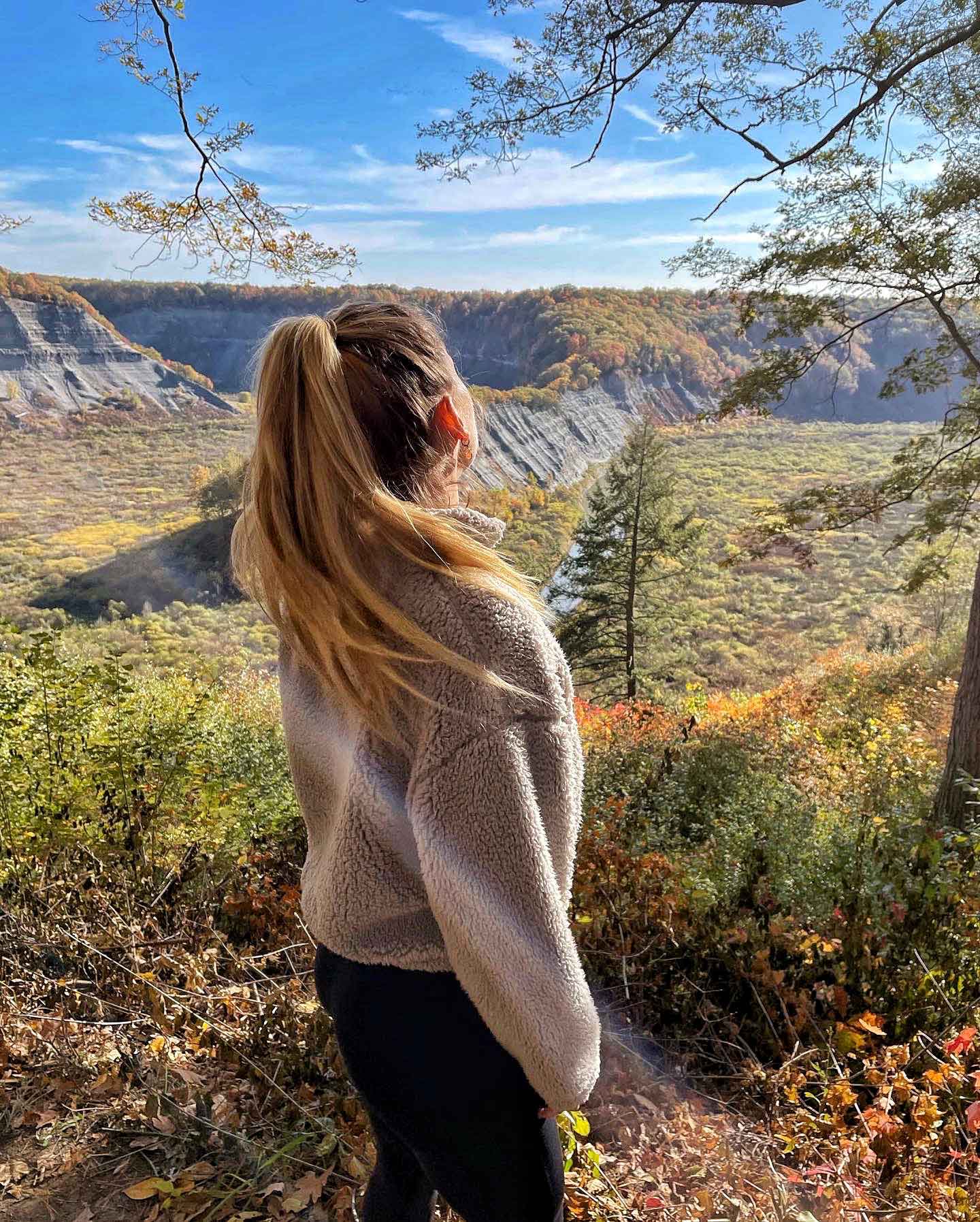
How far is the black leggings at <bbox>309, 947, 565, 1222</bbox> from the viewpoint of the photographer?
1029 mm

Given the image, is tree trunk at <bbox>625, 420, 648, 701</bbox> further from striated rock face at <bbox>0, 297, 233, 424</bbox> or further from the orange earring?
striated rock face at <bbox>0, 297, 233, 424</bbox>

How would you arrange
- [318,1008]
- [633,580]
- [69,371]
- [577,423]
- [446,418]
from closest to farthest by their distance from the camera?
1. [446,418]
2. [318,1008]
3. [633,580]
4. [69,371]
5. [577,423]

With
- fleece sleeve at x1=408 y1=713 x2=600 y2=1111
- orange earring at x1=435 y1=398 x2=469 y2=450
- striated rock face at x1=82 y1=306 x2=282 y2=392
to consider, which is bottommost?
fleece sleeve at x1=408 y1=713 x2=600 y2=1111

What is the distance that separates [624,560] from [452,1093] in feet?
51.5

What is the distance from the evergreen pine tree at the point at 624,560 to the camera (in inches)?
629

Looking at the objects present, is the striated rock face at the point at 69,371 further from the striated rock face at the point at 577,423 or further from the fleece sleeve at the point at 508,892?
the fleece sleeve at the point at 508,892

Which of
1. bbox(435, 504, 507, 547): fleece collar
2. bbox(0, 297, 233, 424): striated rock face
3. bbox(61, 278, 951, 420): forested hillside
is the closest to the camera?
bbox(435, 504, 507, 547): fleece collar

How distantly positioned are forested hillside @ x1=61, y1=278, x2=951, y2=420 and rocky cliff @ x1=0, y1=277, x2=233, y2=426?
5.66ft

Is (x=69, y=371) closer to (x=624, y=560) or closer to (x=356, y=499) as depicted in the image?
(x=624, y=560)

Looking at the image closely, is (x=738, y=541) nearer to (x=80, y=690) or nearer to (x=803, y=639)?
(x=80, y=690)

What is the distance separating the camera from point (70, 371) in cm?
3634

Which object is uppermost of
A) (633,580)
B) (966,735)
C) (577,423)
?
(577,423)

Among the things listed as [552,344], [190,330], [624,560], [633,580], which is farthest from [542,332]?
[633,580]

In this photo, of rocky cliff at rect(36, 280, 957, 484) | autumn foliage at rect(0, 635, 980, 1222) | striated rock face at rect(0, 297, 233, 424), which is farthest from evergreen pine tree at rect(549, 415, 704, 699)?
striated rock face at rect(0, 297, 233, 424)
